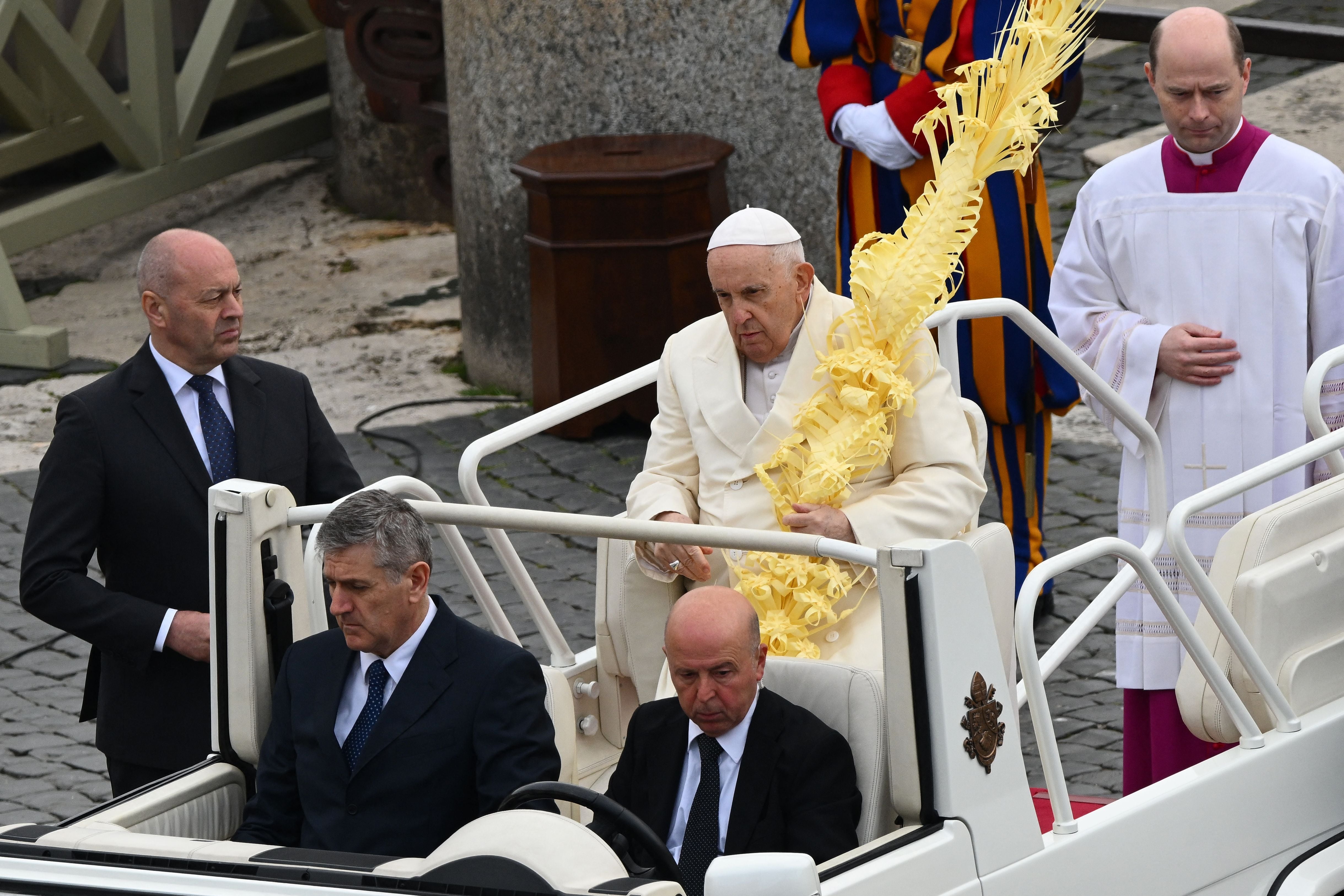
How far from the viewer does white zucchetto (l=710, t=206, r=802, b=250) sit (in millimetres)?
4523

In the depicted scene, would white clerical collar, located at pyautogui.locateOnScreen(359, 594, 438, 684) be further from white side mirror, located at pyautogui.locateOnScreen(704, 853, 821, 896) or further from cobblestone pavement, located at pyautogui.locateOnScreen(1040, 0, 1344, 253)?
cobblestone pavement, located at pyautogui.locateOnScreen(1040, 0, 1344, 253)

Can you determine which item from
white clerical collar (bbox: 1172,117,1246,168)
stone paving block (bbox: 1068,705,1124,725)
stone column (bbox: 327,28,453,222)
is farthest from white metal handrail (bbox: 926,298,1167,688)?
stone column (bbox: 327,28,453,222)

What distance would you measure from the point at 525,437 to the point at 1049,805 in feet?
4.92

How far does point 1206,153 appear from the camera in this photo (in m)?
4.93

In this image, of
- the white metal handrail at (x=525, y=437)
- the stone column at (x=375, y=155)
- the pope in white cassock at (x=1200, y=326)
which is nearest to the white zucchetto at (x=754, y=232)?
the white metal handrail at (x=525, y=437)

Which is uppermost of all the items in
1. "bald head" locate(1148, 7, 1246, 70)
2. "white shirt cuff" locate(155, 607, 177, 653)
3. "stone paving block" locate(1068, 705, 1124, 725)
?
"bald head" locate(1148, 7, 1246, 70)

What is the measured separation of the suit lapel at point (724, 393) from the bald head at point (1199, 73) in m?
1.14

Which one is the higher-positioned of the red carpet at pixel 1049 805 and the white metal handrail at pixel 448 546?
the white metal handrail at pixel 448 546

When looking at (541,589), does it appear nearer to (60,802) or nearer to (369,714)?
(60,802)

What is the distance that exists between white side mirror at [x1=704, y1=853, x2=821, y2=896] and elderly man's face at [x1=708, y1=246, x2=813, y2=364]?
67.1 inches

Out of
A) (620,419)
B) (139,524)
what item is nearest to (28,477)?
(620,419)

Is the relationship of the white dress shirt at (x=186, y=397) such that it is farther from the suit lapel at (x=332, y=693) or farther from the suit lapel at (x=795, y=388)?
the suit lapel at (x=795, y=388)

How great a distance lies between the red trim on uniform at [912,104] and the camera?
6398 millimetres

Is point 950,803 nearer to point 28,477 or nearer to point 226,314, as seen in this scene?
point 226,314
